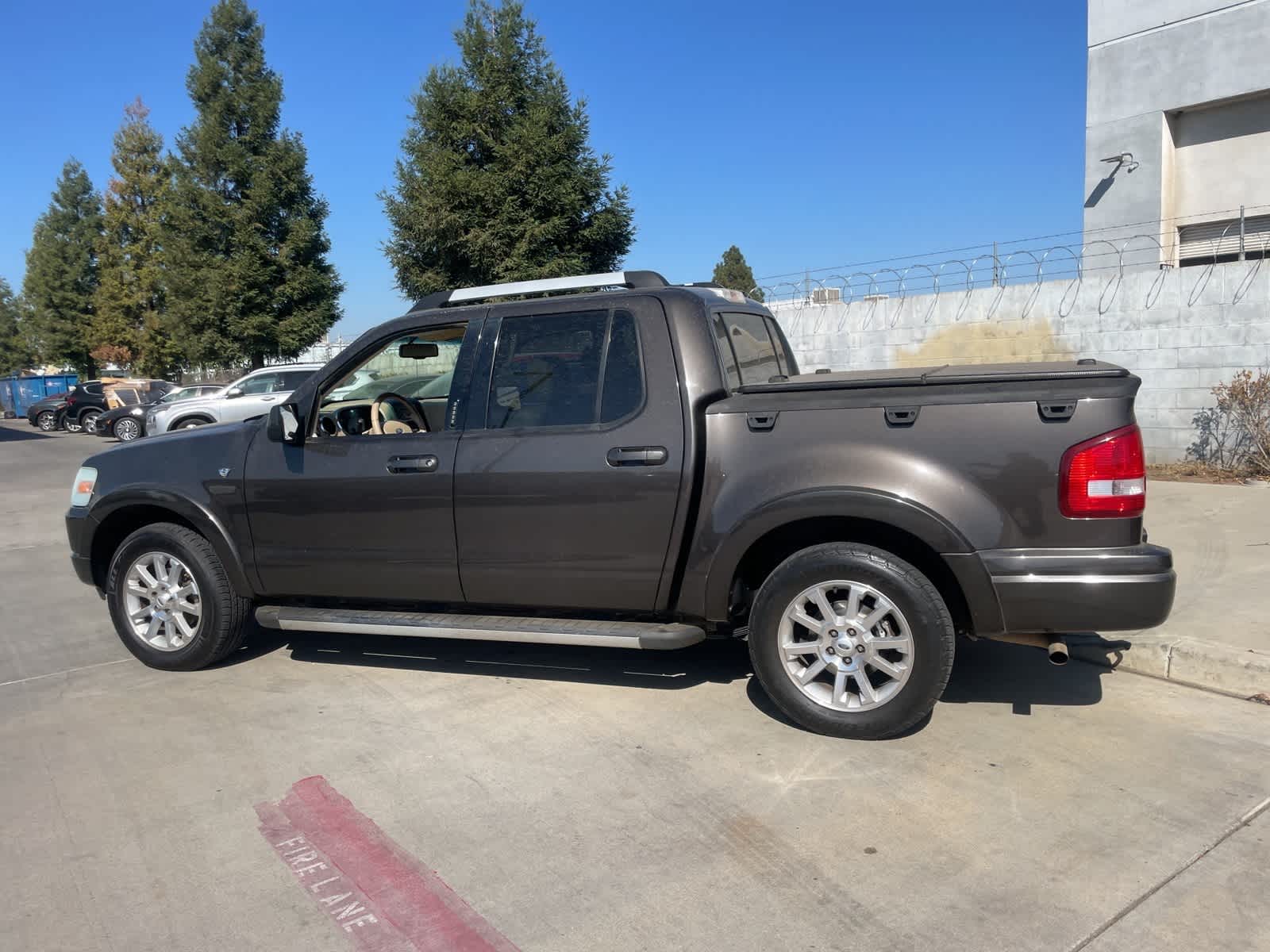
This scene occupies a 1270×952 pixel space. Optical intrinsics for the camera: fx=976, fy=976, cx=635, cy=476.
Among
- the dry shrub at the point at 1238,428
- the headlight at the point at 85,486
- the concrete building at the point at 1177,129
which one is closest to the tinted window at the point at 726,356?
the headlight at the point at 85,486

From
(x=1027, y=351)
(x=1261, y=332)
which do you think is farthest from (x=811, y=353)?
(x=1261, y=332)

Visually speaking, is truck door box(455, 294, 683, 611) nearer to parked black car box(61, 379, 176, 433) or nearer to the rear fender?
the rear fender

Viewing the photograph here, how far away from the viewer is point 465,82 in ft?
67.3

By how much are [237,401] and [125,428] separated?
7.90 metres

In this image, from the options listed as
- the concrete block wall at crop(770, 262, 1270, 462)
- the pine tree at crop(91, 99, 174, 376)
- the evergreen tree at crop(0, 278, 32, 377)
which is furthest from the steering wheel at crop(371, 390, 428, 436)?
the evergreen tree at crop(0, 278, 32, 377)

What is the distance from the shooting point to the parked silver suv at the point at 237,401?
60.8 ft

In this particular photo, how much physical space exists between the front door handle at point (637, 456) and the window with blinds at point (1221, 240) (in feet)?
45.0

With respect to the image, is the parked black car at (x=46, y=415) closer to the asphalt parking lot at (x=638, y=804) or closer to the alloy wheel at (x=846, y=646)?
the asphalt parking lot at (x=638, y=804)

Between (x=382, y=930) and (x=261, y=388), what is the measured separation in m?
18.2

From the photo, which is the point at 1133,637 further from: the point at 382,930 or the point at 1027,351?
the point at 1027,351

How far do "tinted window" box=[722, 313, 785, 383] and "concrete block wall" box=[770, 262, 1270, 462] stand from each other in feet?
18.6

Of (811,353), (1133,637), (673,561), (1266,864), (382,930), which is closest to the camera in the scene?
(382,930)

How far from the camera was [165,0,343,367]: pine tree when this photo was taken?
27.3 m

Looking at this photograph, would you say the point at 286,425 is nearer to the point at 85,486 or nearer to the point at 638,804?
the point at 85,486
